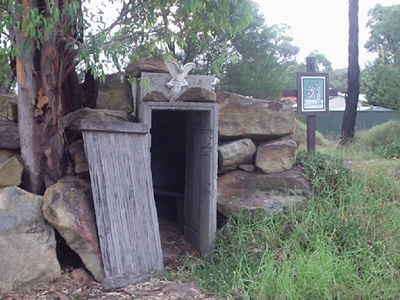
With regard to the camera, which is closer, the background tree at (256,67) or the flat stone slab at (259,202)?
the flat stone slab at (259,202)

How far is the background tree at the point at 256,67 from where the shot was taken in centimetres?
1313

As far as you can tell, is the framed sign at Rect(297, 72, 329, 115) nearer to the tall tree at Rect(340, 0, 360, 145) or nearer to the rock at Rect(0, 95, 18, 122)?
the tall tree at Rect(340, 0, 360, 145)

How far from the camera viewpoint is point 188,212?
21.7 ft

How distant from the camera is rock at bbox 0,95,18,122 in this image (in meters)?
5.56

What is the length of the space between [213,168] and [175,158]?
2.04 meters

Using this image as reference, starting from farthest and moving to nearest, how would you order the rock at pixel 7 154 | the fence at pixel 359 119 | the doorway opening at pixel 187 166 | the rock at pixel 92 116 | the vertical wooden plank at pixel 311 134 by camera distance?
the fence at pixel 359 119 → the vertical wooden plank at pixel 311 134 → the doorway opening at pixel 187 166 → the rock at pixel 92 116 → the rock at pixel 7 154

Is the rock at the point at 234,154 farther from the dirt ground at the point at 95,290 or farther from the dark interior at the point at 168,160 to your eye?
the dirt ground at the point at 95,290

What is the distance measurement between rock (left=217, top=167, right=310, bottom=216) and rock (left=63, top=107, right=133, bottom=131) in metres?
1.75

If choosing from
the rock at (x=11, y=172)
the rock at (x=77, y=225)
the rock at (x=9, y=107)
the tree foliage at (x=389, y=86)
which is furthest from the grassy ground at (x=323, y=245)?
the tree foliage at (x=389, y=86)

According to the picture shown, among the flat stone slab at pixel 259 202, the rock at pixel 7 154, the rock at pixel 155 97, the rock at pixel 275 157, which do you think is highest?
the rock at pixel 155 97

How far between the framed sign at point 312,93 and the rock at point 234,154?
1.46 meters

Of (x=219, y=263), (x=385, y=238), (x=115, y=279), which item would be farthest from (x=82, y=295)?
(x=385, y=238)

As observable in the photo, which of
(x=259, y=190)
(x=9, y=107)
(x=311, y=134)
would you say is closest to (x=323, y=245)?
(x=259, y=190)

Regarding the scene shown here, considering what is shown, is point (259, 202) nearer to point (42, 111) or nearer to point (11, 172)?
point (42, 111)
